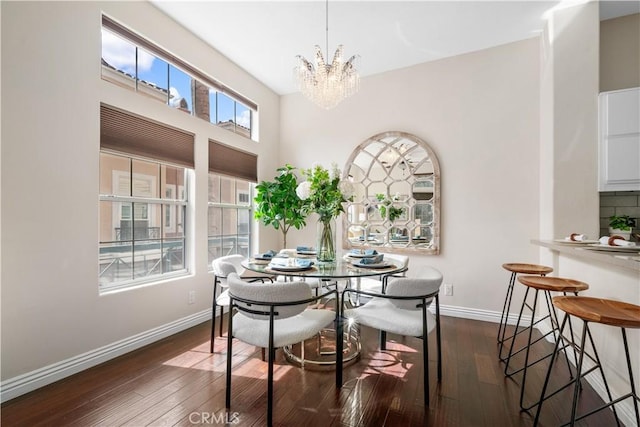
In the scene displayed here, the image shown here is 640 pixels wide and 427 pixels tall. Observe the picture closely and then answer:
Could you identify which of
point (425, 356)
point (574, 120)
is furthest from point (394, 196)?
point (425, 356)

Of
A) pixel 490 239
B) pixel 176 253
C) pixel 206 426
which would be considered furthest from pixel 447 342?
pixel 176 253

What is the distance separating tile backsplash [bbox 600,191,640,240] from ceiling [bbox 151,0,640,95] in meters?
1.78

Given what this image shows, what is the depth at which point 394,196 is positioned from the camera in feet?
12.7

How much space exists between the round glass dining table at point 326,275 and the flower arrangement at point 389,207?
4.47 feet

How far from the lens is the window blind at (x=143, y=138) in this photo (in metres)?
2.46

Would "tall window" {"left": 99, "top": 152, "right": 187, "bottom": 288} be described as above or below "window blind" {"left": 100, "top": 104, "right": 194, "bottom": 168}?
below

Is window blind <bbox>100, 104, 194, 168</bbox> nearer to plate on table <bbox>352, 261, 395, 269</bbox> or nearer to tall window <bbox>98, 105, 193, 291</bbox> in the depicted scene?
tall window <bbox>98, 105, 193, 291</bbox>

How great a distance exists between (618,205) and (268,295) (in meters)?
3.45

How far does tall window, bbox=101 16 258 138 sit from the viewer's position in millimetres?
2568

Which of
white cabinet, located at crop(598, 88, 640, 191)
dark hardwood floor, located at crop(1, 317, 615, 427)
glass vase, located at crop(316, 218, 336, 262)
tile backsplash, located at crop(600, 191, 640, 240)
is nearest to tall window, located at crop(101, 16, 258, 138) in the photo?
glass vase, located at crop(316, 218, 336, 262)

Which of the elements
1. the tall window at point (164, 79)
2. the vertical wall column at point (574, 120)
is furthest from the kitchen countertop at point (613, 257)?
the tall window at point (164, 79)

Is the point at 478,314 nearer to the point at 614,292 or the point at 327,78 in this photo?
the point at 614,292

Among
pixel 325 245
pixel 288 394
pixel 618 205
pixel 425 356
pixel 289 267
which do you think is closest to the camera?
pixel 425 356

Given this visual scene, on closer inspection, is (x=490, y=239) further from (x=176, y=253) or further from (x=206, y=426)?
(x=176, y=253)
